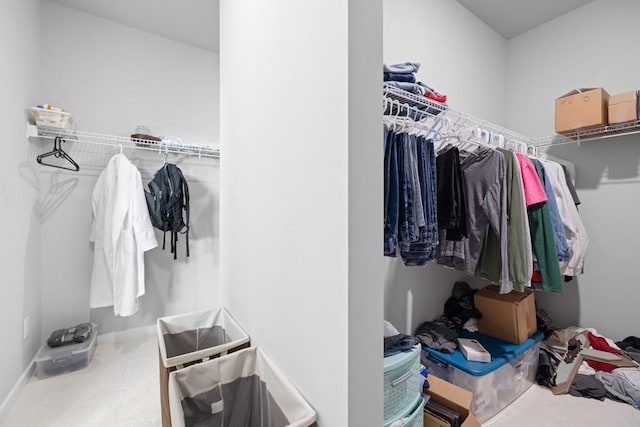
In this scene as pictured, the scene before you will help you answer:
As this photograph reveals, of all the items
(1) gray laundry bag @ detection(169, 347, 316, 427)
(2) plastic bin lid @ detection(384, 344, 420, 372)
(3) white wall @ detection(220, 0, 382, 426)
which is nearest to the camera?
(3) white wall @ detection(220, 0, 382, 426)

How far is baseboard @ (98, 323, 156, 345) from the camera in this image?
2398 millimetres

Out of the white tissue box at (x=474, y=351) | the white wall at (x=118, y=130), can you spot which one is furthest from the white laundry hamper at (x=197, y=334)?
the white wall at (x=118, y=130)

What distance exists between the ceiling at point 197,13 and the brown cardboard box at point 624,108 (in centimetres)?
105

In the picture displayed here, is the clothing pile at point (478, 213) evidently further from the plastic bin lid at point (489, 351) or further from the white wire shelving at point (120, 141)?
the white wire shelving at point (120, 141)

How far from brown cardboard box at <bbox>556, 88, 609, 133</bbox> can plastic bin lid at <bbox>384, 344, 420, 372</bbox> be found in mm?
2126

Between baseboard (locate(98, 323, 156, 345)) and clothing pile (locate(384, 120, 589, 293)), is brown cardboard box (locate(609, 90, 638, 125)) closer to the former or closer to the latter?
clothing pile (locate(384, 120, 589, 293))

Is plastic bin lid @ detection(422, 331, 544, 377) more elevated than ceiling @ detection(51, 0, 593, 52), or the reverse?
ceiling @ detection(51, 0, 593, 52)

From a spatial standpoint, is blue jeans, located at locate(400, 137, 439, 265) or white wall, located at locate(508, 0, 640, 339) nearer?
blue jeans, located at locate(400, 137, 439, 265)

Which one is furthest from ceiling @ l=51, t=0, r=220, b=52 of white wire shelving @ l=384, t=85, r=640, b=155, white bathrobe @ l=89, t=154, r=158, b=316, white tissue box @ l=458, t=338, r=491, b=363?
white tissue box @ l=458, t=338, r=491, b=363

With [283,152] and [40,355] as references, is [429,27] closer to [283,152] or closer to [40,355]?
[283,152]

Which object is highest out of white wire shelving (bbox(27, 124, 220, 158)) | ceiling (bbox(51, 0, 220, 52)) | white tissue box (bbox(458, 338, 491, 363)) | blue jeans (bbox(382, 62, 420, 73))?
ceiling (bbox(51, 0, 220, 52))

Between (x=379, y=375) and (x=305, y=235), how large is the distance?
40 cm

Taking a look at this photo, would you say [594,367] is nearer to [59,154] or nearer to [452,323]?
[452,323]

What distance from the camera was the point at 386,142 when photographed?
1.17 metres
